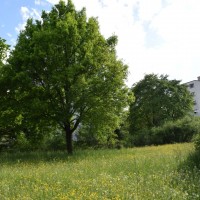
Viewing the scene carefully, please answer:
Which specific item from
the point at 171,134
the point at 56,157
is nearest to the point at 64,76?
the point at 56,157

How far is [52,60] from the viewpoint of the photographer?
26.6 metres

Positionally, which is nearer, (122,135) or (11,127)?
(11,127)

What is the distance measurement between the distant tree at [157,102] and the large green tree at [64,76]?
1253 inches

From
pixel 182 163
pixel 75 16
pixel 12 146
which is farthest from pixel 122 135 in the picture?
pixel 182 163

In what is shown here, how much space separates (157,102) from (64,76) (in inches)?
1417

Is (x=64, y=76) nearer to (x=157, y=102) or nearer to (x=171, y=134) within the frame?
(x=171, y=134)

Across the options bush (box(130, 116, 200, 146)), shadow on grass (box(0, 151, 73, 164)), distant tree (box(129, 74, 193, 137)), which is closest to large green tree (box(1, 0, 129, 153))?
shadow on grass (box(0, 151, 73, 164))

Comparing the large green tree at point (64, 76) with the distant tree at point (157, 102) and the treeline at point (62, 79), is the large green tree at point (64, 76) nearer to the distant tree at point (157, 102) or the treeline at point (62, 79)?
the treeline at point (62, 79)

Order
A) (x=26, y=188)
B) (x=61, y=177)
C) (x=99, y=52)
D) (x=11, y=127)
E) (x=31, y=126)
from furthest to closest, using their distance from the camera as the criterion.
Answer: (x=11, y=127)
(x=31, y=126)
(x=99, y=52)
(x=61, y=177)
(x=26, y=188)

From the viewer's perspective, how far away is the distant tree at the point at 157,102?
2314 inches

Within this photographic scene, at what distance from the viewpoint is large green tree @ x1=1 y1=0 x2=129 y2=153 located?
25797 millimetres

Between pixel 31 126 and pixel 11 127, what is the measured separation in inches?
119

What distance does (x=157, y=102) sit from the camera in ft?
193

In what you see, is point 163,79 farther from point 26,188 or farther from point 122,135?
point 26,188
